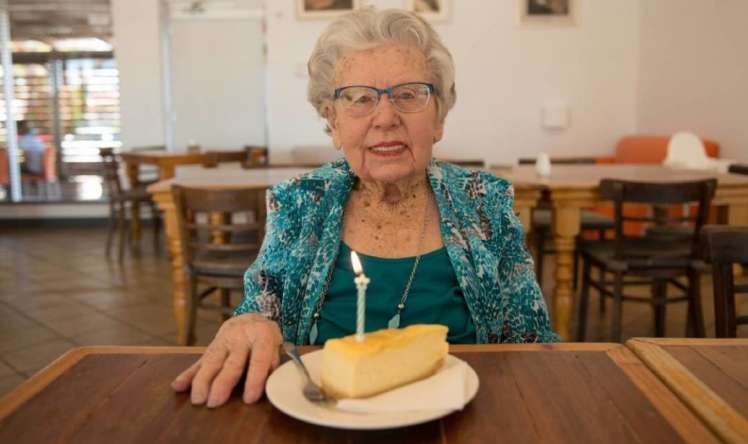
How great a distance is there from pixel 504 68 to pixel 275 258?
571 centimetres

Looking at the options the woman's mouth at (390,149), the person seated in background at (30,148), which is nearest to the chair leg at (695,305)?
the woman's mouth at (390,149)

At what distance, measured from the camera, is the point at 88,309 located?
168 inches

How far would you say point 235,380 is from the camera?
3.17 ft

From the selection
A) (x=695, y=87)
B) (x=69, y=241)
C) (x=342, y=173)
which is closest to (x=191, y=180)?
(x=342, y=173)

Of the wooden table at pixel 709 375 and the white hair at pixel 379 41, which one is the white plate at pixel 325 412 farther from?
the white hair at pixel 379 41

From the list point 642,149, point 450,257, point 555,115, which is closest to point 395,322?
point 450,257

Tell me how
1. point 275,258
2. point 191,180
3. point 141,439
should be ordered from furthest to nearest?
point 191,180, point 275,258, point 141,439

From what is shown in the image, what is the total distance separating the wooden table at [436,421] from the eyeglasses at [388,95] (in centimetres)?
58

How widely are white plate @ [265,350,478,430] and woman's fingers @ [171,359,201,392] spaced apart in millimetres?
121

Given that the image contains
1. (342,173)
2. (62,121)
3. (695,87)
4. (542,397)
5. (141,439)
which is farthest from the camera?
(62,121)

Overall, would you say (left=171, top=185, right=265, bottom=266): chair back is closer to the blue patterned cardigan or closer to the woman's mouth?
the blue patterned cardigan

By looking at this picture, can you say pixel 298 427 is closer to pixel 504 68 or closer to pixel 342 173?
pixel 342 173

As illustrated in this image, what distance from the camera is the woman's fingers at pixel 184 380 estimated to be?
955 millimetres

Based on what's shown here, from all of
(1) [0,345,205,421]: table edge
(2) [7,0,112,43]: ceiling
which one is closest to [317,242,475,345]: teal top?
(1) [0,345,205,421]: table edge
